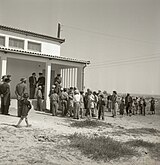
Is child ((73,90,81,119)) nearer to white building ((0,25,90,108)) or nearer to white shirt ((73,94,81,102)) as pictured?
white shirt ((73,94,81,102))

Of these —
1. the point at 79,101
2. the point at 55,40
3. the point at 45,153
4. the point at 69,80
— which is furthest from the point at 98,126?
the point at 55,40

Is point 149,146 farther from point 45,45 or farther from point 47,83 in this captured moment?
point 45,45

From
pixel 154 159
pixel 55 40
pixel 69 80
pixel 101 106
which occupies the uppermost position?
pixel 55 40

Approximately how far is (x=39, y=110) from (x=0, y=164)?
32.9 feet

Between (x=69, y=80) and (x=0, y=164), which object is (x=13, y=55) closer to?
(x=69, y=80)

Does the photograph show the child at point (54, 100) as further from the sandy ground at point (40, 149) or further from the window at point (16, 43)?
the window at point (16, 43)

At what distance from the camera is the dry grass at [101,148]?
7.02 metres

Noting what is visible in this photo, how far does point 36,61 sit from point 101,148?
10.7 m

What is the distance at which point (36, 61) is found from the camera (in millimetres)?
17047

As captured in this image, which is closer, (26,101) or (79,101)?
(26,101)

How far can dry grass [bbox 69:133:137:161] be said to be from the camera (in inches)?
276

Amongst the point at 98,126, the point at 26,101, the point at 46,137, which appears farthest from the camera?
the point at 98,126

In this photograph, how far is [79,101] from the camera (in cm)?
1368

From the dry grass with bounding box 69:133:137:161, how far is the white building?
28.4 feet
